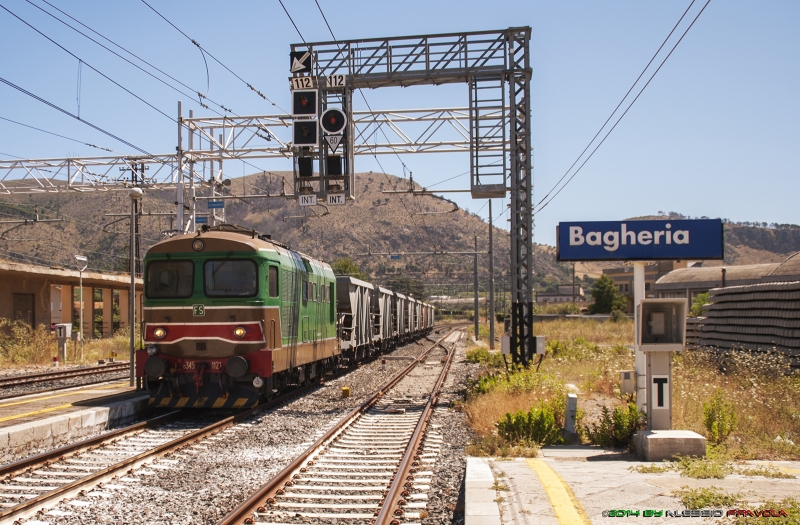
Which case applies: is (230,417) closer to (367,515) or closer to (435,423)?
(435,423)

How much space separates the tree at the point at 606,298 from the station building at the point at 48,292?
43.9 m

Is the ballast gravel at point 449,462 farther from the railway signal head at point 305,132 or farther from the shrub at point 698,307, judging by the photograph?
the shrub at point 698,307

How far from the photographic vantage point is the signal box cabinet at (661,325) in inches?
366

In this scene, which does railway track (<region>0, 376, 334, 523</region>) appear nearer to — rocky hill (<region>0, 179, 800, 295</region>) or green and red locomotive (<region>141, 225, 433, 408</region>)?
green and red locomotive (<region>141, 225, 433, 408</region>)

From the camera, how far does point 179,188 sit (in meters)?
25.6

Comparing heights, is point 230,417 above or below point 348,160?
below

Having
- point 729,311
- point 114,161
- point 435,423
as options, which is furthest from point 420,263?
point 435,423

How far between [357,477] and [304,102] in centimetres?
1033

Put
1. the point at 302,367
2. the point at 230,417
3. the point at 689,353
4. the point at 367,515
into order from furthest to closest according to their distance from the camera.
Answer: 1. the point at 689,353
2. the point at 302,367
3. the point at 230,417
4. the point at 367,515

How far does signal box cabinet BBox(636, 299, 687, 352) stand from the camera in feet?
30.5

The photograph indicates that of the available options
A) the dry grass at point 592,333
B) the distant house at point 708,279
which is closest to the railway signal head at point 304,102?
the dry grass at point 592,333

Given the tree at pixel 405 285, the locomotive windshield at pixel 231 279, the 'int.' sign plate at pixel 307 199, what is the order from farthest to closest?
the tree at pixel 405 285
the 'int.' sign plate at pixel 307 199
the locomotive windshield at pixel 231 279

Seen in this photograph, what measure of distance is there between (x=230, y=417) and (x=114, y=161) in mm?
20553

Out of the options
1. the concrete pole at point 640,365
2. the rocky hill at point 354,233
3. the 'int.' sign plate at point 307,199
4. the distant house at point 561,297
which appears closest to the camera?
the concrete pole at point 640,365
